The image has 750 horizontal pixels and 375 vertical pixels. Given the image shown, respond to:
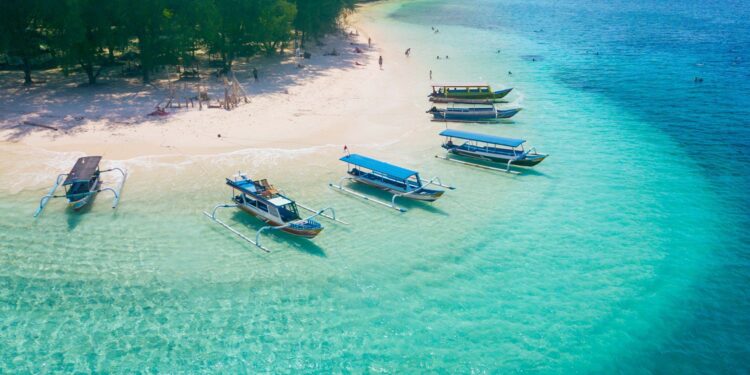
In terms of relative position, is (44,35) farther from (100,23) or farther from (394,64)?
(394,64)

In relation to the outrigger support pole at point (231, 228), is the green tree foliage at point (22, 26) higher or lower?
higher

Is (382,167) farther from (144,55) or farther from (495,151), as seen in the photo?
(144,55)

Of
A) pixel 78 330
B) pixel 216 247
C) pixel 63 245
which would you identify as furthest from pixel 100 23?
pixel 78 330

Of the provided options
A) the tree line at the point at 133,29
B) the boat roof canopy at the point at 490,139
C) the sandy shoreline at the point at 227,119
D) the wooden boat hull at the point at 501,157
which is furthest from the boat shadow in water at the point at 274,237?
the tree line at the point at 133,29

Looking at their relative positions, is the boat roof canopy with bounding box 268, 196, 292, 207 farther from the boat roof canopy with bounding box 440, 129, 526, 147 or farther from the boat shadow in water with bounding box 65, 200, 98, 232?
the boat roof canopy with bounding box 440, 129, 526, 147

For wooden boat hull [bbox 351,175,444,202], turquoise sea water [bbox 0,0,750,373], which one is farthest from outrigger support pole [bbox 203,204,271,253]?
wooden boat hull [bbox 351,175,444,202]

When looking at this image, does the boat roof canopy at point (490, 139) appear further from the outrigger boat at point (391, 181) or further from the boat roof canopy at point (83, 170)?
the boat roof canopy at point (83, 170)
